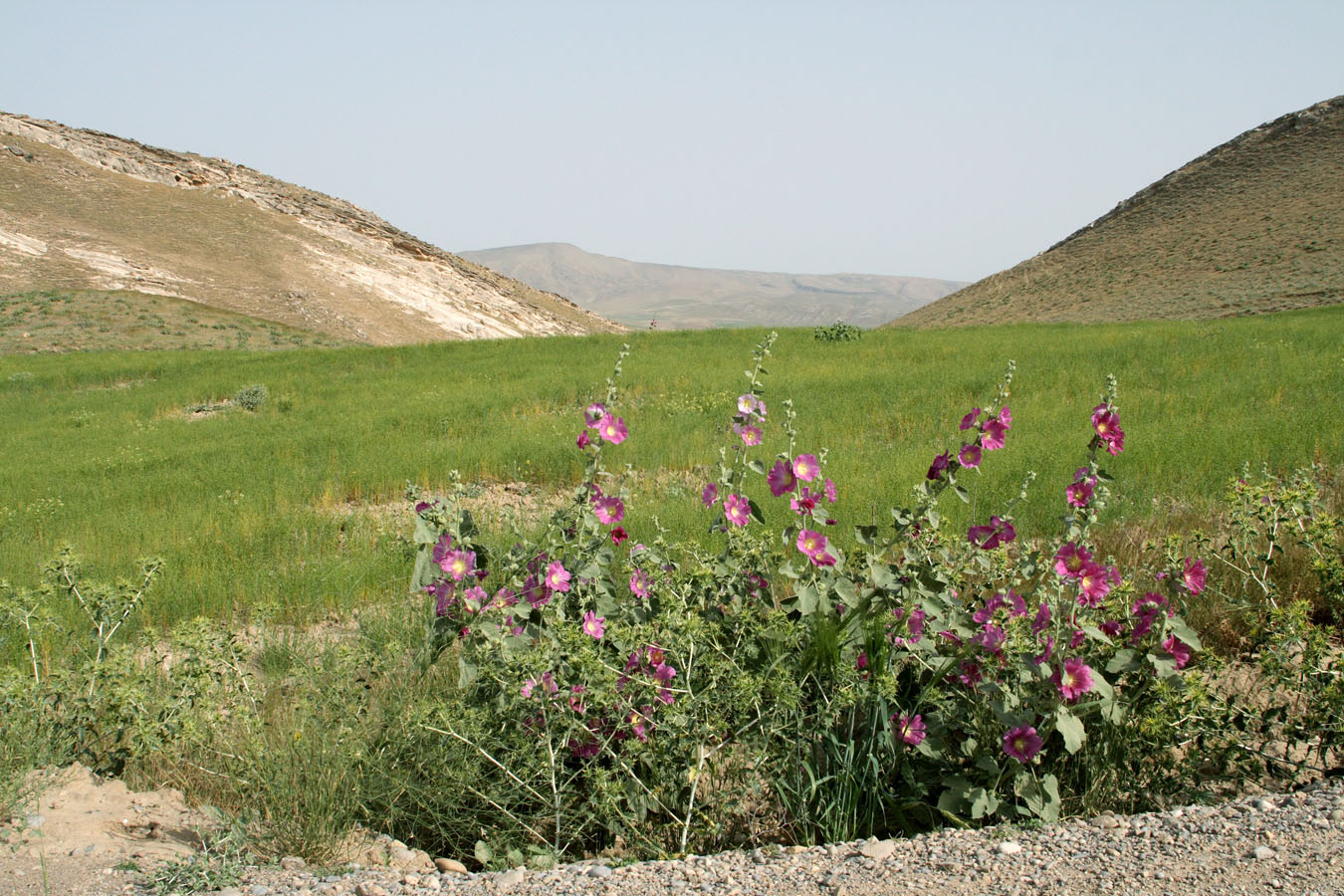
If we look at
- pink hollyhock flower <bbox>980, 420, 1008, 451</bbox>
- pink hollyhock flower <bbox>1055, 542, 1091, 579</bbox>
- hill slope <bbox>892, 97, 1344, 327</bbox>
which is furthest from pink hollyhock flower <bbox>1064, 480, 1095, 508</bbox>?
hill slope <bbox>892, 97, 1344, 327</bbox>

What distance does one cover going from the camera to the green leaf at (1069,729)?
275 centimetres

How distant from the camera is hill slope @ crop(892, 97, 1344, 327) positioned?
40.6 m

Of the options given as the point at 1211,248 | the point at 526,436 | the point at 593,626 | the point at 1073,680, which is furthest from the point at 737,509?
the point at 1211,248

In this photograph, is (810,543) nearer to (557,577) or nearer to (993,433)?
(993,433)

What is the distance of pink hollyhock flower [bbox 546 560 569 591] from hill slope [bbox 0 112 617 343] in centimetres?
3423

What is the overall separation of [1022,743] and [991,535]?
2.77ft

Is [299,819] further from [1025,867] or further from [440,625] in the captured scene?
[1025,867]

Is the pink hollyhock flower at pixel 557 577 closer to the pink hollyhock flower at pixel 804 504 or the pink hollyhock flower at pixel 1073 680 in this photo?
the pink hollyhock flower at pixel 804 504

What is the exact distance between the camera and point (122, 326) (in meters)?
28.1

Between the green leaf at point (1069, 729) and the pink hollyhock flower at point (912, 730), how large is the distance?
17.4 inches

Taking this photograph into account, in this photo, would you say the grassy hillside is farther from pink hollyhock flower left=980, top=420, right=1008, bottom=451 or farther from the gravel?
pink hollyhock flower left=980, top=420, right=1008, bottom=451

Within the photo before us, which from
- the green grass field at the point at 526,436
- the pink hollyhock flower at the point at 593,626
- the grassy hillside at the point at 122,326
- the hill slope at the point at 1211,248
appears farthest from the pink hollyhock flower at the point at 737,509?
the hill slope at the point at 1211,248

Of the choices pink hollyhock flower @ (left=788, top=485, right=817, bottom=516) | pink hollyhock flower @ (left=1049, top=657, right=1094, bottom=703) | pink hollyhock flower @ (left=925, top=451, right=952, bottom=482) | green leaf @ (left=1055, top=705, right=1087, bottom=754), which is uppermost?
pink hollyhock flower @ (left=925, top=451, right=952, bottom=482)

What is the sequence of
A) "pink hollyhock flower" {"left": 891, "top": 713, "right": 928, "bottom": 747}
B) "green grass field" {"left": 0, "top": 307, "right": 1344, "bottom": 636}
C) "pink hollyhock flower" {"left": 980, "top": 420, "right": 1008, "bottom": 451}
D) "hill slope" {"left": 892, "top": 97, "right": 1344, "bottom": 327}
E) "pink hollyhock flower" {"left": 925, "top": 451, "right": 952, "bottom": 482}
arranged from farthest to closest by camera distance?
1. "hill slope" {"left": 892, "top": 97, "right": 1344, "bottom": 327}
2. "green grass field" {"left": 0, "top": 307, "right": 1344, "bottom": 636}
3. "pink hollyhock flower" {"left": 980, "top": 420, "right": 1008, "bottom": 451}
4. "pink hollyhock flower" {"left": 925, "top": 451, "right": 952, "bottom": 482}
5. "pink hollyhock flower" {"left": 891, "top": 713, "right": 928, "bottom": 747}
